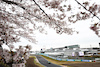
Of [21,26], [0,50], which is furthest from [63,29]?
[0,50]

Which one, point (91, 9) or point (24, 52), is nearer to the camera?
point (91, 9)

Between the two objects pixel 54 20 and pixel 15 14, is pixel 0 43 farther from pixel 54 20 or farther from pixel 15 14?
pixel 54 20

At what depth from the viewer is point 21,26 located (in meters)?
4.95

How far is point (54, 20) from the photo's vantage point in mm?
3625

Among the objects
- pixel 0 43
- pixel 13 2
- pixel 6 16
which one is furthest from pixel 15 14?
pixel 0 43

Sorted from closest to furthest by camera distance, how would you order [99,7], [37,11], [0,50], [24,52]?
[99,7] < [0,50] < [37,11] < [24,52]

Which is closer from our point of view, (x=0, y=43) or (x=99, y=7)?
(x=99, y=7)

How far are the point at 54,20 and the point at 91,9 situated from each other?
1720 millimetres

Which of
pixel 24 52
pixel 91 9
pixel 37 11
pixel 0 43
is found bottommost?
pixel 24 52

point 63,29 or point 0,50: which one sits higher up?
point 63,29

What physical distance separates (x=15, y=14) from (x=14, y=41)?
1.55m

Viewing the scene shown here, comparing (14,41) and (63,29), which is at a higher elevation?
(63,29)

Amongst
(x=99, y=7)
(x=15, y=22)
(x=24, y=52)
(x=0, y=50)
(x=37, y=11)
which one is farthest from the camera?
(x=15, y=22)

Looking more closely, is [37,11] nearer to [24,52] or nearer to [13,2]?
[13,2]
